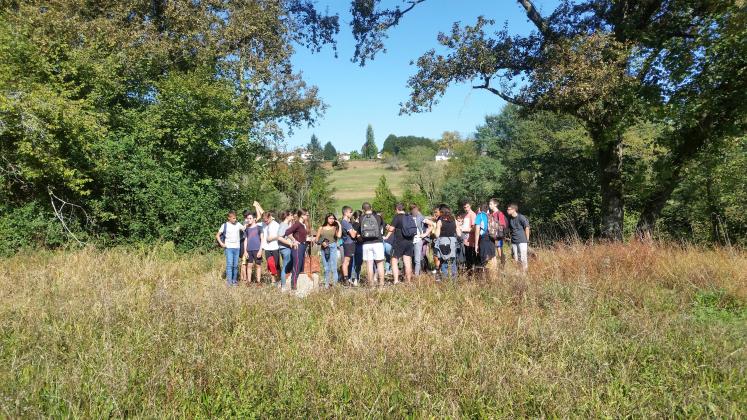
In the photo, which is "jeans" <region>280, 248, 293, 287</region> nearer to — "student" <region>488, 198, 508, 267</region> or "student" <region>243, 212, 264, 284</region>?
"student" <region>243, 212, 264, 284</region>

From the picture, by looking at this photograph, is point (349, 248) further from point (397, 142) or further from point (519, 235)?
point (397, 142)

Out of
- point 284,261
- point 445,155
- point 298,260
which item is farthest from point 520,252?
point 445,155

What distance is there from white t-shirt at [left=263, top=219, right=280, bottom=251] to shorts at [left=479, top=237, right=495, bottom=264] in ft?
13.2

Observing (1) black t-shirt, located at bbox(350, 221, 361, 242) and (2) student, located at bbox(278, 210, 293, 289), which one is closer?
(2) student, located at bbox(278, 210, 293, 289)

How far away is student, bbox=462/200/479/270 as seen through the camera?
890 cm

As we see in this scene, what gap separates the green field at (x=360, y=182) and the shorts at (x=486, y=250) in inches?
1737

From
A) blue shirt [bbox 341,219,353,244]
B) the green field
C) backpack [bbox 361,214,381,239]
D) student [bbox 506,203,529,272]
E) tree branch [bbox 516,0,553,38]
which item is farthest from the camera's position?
the green field

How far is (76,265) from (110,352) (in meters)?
5.44

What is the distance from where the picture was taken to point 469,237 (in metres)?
9.01

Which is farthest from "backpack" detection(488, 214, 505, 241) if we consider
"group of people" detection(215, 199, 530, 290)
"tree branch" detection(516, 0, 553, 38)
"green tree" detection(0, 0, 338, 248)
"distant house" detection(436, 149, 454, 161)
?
"distant house" detection(436, 149, 454, 161)

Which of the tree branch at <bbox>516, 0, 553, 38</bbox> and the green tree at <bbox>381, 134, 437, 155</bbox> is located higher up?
the green tree at <bbox>381, 134, 437, 155</bbox>

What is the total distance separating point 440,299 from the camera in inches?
246

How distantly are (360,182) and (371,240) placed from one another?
226ft

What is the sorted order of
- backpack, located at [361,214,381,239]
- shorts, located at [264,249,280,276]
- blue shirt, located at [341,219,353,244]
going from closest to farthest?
backpack, located at [361,214,381,239] < shorts, located at [264,249,280,276] < blue shirt, located at [341,219,353,244]
